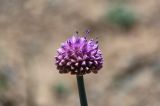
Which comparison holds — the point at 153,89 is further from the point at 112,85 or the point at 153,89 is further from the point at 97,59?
the point at 97,59

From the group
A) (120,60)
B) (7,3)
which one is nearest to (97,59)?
(7,3)

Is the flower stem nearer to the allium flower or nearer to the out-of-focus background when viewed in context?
the allium flower

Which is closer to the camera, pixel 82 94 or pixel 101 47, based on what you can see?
pixel 82 94

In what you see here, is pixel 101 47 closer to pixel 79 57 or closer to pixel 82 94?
pixel 79 57

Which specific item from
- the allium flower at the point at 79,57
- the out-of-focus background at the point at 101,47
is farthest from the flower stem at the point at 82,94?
the out-of-focus background at the point at 101,47

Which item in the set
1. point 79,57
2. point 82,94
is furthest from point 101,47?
point 82,94

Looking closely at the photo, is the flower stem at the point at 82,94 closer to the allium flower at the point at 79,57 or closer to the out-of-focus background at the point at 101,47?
the allium flower at the point at 79,57

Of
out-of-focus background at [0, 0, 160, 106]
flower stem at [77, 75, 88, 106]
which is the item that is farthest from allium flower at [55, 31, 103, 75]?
out-of-focus background at [0, 0, 160, 106]
